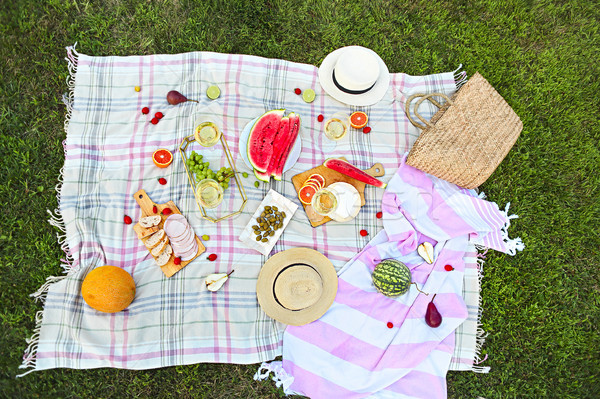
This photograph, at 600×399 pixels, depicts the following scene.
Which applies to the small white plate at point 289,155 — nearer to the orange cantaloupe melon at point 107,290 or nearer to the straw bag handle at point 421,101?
the straw bag handle at point 421,101

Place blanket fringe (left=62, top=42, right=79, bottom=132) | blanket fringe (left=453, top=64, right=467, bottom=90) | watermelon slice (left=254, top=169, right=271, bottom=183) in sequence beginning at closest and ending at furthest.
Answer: watermelon slice (left=254, top=169, right=271, bottom=183) < blanket fringe (left=62, top=42, right=79, bottom=132) < blanket fringe (left=453, top=64, right=467, bottom=90)

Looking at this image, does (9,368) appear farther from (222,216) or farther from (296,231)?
(296,231)

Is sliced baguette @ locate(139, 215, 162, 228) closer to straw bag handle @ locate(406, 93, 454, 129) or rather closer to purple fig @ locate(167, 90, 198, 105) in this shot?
purple fig @ locate(167, 90, 198, 105)

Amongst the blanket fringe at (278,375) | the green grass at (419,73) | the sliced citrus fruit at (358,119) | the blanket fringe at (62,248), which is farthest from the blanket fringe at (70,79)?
the blanket fringe at (278,375)

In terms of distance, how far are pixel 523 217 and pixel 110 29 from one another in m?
6.12

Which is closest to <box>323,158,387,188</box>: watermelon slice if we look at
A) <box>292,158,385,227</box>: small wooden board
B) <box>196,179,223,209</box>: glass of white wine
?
<box>292,158,385,227</box>: small wooden board

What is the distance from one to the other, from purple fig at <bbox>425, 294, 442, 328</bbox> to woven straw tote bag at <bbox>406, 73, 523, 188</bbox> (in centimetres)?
154

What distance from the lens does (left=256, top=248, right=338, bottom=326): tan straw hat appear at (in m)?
3.97

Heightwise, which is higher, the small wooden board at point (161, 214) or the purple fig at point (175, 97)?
the purple fig at point (175, 97)

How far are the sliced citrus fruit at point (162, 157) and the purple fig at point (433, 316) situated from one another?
3.48 metres

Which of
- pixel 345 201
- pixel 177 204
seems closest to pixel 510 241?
pixel 345 201

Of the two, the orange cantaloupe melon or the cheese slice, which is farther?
the cheese slice

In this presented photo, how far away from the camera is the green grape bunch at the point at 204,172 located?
4.14 m

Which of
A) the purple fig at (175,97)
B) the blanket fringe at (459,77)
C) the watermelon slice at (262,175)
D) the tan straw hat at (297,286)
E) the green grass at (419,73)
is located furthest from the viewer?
the blanket fringe at (459,77)
